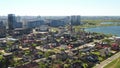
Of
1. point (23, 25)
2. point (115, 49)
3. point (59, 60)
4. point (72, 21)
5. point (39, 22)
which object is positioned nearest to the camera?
point (59, 60)

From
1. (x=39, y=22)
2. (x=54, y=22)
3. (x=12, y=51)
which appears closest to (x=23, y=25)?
(x=39, y=22)

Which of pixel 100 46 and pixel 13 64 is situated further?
pixel 100 46

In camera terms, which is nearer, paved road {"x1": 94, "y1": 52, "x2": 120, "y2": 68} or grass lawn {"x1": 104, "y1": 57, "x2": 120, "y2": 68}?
grass lawn {"x1": 104, "y1": 57, "x2": 120, "y2": 68}

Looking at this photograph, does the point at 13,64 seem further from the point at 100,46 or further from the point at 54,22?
the point at 54,22

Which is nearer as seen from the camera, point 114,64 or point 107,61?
point 114,64

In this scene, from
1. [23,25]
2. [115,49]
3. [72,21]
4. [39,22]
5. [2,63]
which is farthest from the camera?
[72,21]

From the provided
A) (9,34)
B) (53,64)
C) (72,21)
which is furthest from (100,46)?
(72,21)

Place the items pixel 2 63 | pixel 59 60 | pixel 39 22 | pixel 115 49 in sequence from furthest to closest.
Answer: pixel 39 22
pixel 115 49
pixel 59 60
pixel 2 63

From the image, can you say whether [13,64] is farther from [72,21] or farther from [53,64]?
[72,21]

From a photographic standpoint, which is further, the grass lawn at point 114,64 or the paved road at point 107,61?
the paved road at point 107,61
